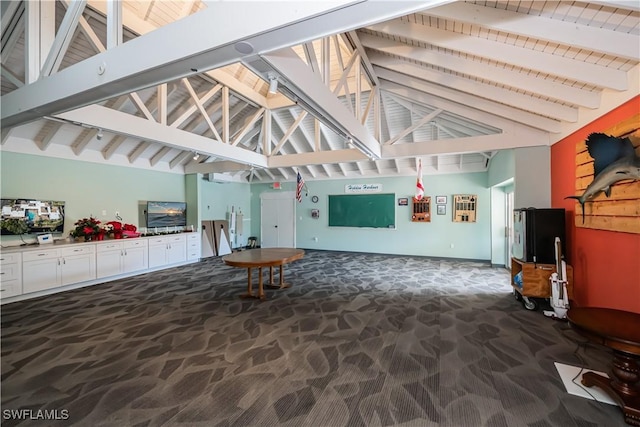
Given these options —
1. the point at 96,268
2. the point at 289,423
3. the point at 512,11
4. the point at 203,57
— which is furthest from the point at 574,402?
the point at 96,268

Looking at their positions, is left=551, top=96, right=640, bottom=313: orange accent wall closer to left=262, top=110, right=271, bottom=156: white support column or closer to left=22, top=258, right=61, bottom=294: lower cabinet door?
left=262, top=110, right=271, bottom=156: white support column

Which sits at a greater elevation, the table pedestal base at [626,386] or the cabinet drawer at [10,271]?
the cabinet drawer at [10,271]

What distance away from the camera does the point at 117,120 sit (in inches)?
145

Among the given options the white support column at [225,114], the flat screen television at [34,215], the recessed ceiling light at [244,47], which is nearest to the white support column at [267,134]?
the white support column at [225,114]

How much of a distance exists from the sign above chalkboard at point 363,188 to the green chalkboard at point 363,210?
14 cm

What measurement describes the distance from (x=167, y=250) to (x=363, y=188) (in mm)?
6172

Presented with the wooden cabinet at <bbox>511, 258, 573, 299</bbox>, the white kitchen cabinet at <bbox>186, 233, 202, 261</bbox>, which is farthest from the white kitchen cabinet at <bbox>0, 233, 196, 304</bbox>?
the wooden cabinet at <bbox>511, 258, 573, 299</bbox>

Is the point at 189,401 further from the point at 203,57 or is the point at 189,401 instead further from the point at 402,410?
the point at 203,57

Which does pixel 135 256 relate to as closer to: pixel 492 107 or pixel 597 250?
pixel 492 107

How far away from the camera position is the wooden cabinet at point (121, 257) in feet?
17.9

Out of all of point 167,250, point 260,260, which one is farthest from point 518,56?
point 167,250

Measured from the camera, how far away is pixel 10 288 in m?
4.26

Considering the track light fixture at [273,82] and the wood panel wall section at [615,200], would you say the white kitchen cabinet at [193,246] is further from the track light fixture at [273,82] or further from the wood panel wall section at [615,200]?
the wood panel wall section at [615,200]

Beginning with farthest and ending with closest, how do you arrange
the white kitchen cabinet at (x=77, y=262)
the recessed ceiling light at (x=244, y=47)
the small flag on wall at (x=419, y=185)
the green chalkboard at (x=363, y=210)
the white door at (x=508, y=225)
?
1. the green chalkboard at (x=363, y=210)
2. the small flag on wall at (x=419, y=185)
3. the white door at (x=508, y=225)
4. the white kitchen cabinet at (x=77, y=262)
5. the recessed ceiling light at (x=244, y=47)
